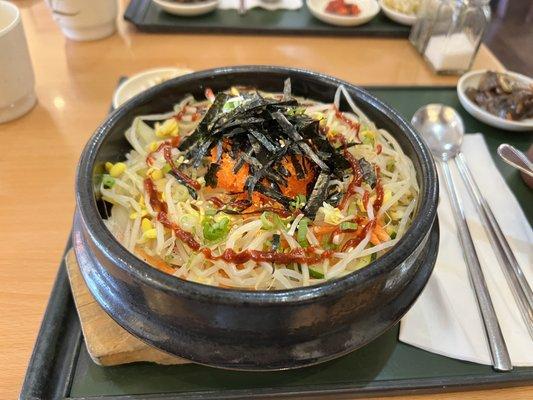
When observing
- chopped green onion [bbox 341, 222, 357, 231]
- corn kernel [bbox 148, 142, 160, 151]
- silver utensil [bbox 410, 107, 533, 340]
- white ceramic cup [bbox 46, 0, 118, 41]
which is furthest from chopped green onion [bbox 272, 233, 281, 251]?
white ceramic cup [bbox 46, 0, 118, 41]

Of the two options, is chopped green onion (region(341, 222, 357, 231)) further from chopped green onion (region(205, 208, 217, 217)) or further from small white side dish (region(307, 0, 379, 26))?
small white side dish (region(307, 0, 379, 26))

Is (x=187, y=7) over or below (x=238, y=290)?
below

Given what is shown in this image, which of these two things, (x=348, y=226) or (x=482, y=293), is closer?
(x=348, y=226)

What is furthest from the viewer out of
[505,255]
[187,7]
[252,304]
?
[187,7]

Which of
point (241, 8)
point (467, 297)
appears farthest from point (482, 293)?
point (241, 8)

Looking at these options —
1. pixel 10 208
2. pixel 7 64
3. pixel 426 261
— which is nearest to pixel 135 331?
pixel 426 261

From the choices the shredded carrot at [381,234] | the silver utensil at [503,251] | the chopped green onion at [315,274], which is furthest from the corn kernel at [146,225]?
the silver utensil at [503,251]

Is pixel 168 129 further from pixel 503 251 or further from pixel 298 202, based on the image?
pixel 503 251
